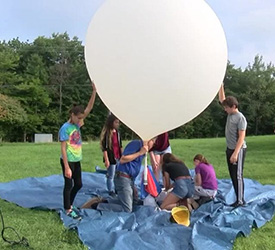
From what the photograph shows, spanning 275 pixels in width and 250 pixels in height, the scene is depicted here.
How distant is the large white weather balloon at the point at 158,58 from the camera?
3.45 m

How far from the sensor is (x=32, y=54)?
118 ft

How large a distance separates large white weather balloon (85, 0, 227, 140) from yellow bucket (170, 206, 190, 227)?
1003 millimetres

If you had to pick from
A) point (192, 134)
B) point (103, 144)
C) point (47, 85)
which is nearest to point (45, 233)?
point (103, 144)

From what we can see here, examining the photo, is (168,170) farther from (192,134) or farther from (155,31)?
(192,134)

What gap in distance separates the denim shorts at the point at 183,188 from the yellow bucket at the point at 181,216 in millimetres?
340

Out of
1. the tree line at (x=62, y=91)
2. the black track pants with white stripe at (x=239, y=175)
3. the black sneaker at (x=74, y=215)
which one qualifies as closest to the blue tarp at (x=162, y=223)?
the black sneaker at (x=74, y=215)

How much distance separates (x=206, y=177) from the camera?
4.77 meters

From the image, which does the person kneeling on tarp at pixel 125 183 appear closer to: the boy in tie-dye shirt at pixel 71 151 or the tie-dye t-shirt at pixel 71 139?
the boy in tie-dye shirt at pixel 71 151

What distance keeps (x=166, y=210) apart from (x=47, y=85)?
3182 centimetres

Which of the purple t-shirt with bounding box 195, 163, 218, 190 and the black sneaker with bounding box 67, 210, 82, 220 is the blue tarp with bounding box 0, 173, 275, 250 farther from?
the purple t-shirt with bounding box 195, 163, 218, 190

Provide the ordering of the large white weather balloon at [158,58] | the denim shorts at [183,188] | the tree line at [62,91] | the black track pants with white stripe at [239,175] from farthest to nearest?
the tree line at [62,91], the black track pants with white stripe at [239,175], the denim shorts at [183,188], the large white weather balloon at [158,58]

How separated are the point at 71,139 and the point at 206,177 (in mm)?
1769

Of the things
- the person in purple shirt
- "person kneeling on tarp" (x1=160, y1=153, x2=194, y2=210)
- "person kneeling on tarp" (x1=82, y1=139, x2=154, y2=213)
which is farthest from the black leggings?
the person in purple shirt

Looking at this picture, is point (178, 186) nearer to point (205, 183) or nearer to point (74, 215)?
point (205, 183)
